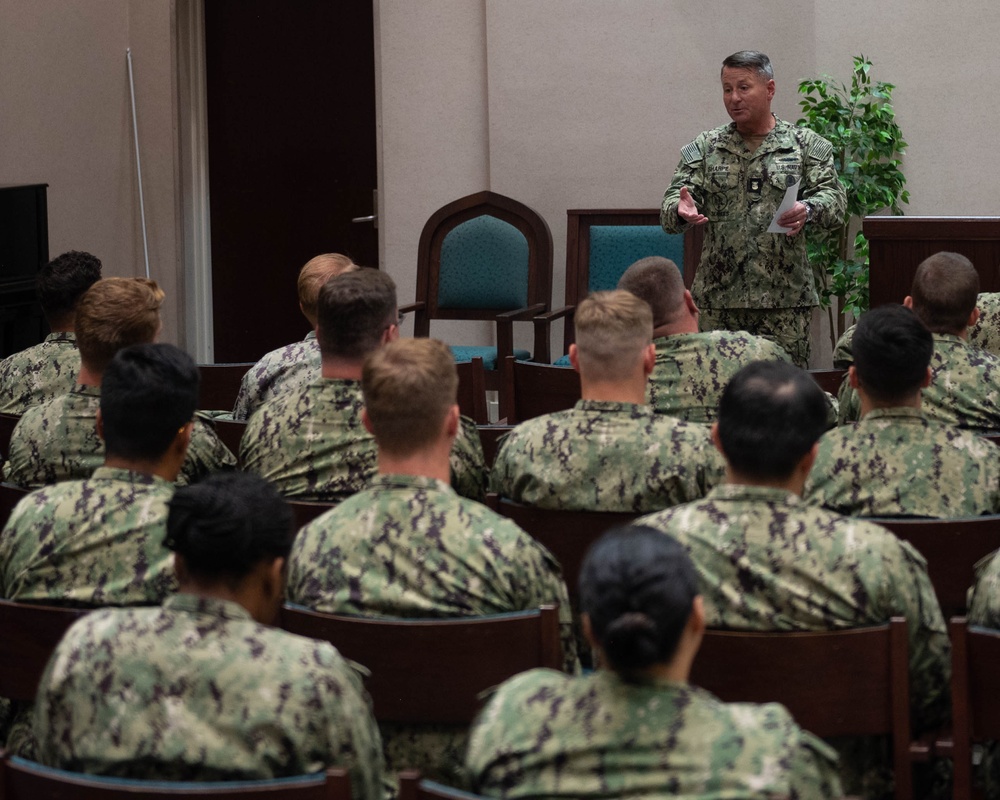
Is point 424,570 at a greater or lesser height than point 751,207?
lesser

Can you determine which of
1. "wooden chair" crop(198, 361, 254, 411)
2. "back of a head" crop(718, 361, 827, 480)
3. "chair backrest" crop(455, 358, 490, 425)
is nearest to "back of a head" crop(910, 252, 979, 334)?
"chair backrest" crop(455, 358, 490, 425)

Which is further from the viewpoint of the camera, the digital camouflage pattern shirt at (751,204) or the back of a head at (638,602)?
the digital camouflage pattern shirt at (751,204)

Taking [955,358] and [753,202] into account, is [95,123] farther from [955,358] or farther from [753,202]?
[955,358]

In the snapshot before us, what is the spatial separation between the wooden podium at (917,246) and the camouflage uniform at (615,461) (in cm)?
254

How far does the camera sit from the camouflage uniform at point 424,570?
7.43 feet

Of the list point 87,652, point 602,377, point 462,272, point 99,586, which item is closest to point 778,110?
point 462,272

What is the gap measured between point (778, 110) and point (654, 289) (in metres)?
3.34

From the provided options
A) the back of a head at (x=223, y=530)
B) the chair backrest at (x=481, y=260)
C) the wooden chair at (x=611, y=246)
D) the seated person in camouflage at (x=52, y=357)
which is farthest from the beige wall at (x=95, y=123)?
the back of a head at (x=223, y=530)

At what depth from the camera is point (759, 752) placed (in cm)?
158

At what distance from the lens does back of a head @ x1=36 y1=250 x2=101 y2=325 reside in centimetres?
410

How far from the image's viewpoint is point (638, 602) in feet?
5.28

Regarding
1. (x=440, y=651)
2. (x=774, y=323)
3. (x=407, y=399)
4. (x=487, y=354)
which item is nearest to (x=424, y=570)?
(x=440, y=651)

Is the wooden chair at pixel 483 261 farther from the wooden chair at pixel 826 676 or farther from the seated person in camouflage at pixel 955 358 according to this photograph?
the wooden chair at pixel 826 676

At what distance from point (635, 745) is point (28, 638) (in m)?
1.20
